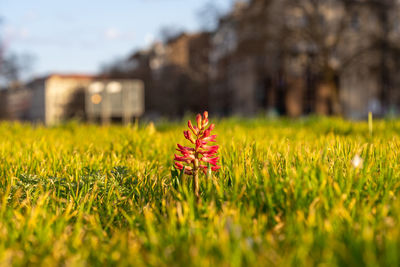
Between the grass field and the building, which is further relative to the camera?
the building

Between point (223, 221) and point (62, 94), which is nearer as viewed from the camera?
point (223, 221)

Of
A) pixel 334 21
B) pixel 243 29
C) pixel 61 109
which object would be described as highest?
pixel 334 21

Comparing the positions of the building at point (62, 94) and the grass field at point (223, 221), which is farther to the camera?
the building at point (62, 94)

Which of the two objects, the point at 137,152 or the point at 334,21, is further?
the point at 334,21

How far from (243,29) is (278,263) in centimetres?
2884

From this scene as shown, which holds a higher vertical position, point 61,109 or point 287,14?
point 287,14

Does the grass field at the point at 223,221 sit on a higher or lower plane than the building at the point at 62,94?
lower

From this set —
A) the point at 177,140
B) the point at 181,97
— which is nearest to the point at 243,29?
the point at 177,140

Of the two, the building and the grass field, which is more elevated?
the building

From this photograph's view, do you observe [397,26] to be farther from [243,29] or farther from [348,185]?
[348,185]

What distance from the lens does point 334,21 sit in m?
41.4

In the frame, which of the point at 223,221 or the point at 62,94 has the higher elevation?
the point at 62,94

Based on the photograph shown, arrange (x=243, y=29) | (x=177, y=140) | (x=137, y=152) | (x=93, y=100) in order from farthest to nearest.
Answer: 1. (x=243, y=29)
2. (x=93, y=100)
3. (x=177, y=140)
4. (x=137, y=152)

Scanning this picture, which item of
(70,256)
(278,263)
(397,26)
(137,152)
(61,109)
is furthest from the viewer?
(61,109)
